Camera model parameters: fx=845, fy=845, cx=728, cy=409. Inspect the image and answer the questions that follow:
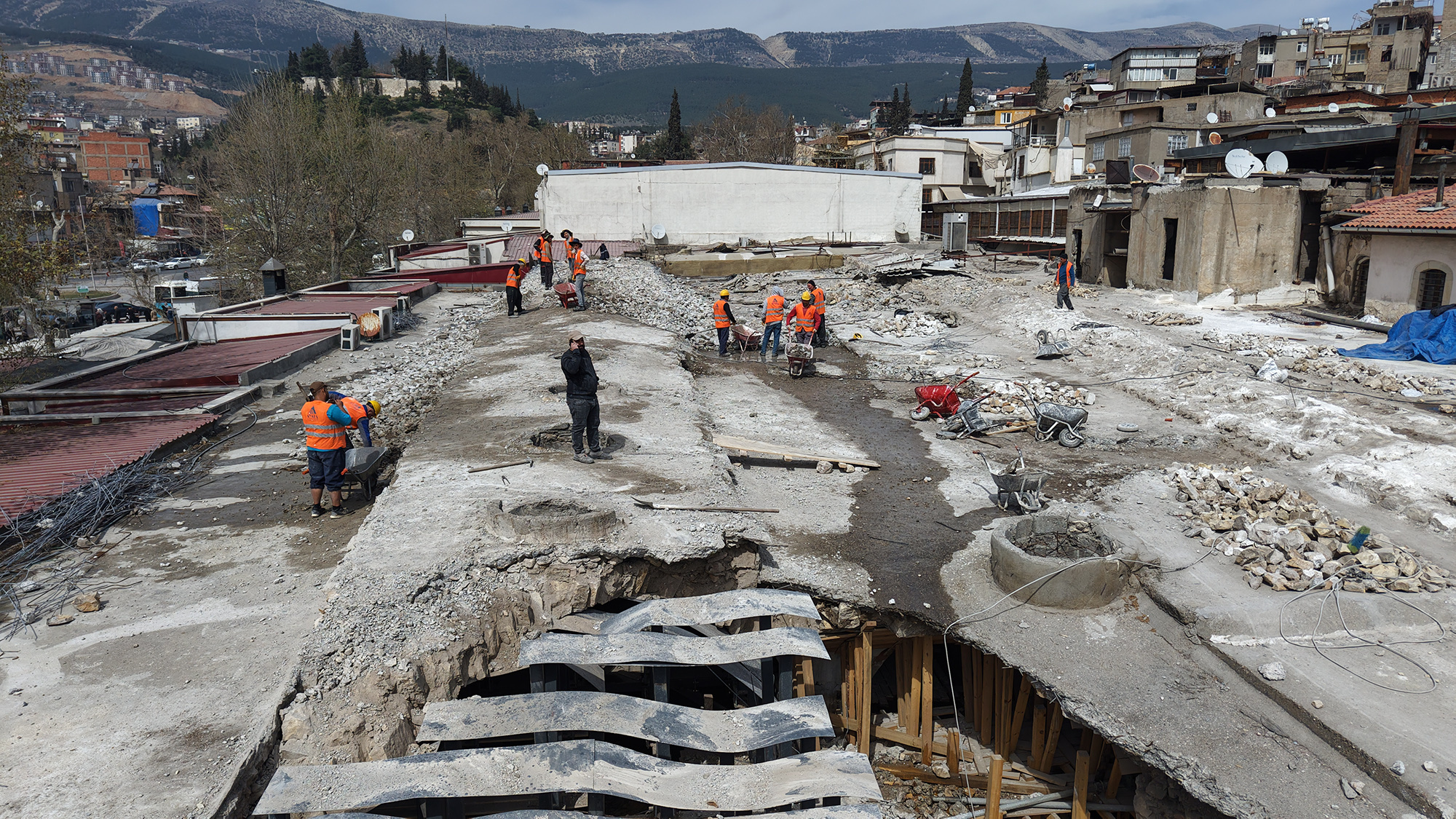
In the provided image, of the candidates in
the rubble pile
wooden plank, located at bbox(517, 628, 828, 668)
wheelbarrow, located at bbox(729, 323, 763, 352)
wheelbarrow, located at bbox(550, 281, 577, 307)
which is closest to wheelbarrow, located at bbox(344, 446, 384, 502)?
wooden plank, located at bbox(517, 628, 828, 668)

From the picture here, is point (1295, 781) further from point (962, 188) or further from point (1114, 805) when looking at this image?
point (962, 188)

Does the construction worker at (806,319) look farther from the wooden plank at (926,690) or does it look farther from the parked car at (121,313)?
the parked car at (121,313)

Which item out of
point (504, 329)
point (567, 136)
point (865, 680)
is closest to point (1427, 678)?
point (865, 680)

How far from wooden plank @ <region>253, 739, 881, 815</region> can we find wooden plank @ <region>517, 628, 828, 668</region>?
679 millimetres

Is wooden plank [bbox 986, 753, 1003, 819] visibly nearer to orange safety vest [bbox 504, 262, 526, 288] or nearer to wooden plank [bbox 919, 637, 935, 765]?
wooden plank [bbox 919, 637, 935, 765]

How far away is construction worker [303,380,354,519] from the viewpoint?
9.38m

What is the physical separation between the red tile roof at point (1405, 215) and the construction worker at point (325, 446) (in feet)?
74.5

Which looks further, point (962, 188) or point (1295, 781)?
point (962, 188)

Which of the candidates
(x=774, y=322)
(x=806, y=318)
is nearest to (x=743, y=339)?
(x=774, y=322)

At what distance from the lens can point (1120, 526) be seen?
9648mm

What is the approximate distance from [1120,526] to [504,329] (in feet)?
47.0

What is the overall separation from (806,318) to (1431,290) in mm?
14819

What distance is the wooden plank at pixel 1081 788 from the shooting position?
22.2ft

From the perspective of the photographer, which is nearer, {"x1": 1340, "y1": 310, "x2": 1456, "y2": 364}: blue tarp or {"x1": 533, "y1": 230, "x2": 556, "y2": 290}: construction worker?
{"x1": 1340, "y1": 310, "x2": 1456, "y2": 364}: blue tarp
